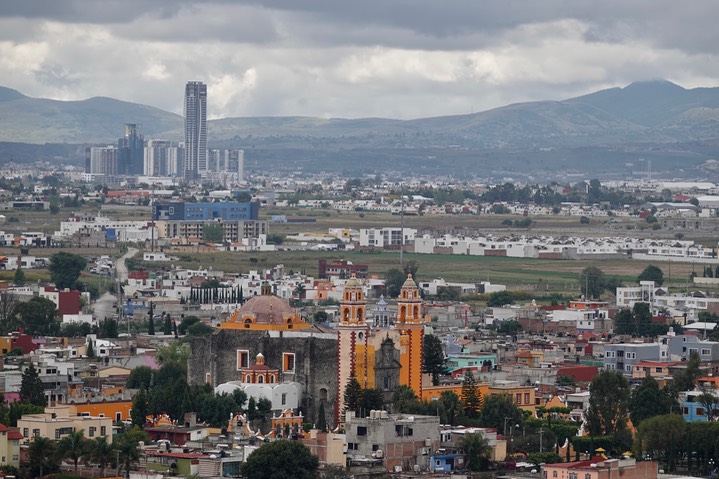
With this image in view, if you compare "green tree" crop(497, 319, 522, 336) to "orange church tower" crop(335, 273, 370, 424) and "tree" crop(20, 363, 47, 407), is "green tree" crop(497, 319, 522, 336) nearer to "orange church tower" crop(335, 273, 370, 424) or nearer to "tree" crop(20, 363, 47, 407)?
"orange church tower" crop(335, 273, 370, 424)

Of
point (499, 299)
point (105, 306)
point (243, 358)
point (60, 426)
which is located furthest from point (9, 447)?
point (499, 299)

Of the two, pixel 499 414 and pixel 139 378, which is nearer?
pixel 499 414

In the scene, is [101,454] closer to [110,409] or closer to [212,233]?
[110,409]

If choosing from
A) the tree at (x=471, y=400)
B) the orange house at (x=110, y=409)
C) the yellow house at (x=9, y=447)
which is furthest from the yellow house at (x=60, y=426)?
the tree at (x=471, y=400)

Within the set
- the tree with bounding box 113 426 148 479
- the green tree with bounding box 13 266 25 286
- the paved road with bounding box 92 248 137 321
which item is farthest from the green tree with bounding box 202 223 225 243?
the tree with bounding box 113 426 148 479

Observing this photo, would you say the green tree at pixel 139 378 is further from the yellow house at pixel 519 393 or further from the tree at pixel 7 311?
the tree at pixel 7 311

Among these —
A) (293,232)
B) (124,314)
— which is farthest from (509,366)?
(293,232)
